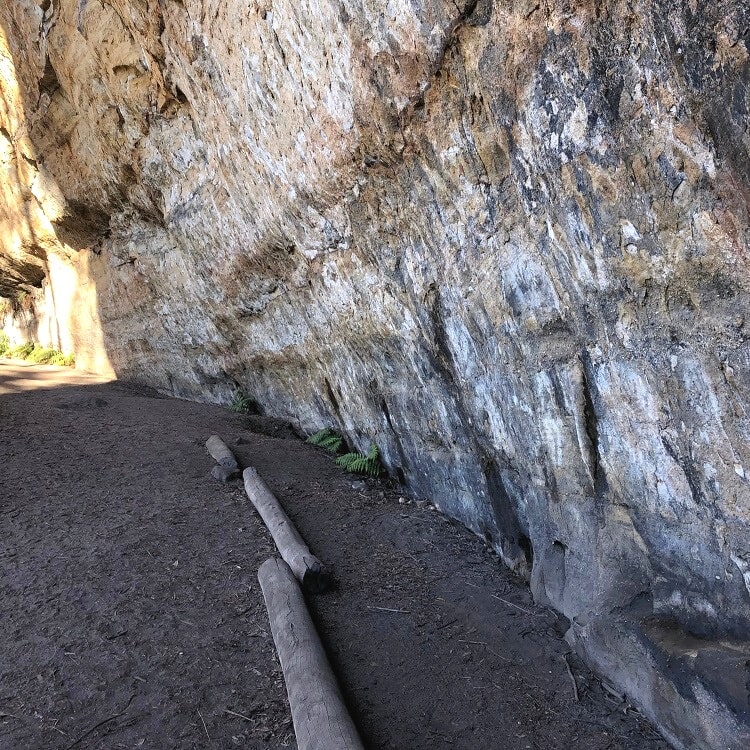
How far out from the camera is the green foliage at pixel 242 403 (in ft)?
40.9

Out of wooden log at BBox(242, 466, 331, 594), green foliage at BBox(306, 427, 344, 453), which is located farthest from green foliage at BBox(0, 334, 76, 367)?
wooden log at BBox(242, 466, 331, 594)

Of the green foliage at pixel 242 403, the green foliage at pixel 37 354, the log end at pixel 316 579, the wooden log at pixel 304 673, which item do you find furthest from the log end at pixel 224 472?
the green foliage at pixel 37 354

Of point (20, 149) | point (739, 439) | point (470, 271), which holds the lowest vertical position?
point (739, 439)

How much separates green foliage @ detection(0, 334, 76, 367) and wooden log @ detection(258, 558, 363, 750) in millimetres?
16878

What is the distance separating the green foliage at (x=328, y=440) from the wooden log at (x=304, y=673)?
4456 mm

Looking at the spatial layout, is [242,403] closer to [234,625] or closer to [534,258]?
[234,625]

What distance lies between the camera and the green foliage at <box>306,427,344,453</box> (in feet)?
31.4

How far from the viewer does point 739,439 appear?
10.2 ft

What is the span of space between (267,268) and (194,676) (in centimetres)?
600

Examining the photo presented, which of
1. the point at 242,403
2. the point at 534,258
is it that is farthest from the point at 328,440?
the point at 534,258

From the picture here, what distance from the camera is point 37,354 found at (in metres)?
20.3

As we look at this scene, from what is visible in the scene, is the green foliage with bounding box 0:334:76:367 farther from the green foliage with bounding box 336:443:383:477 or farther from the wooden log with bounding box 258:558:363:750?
the wooden log with bounding box 258:558:363:750

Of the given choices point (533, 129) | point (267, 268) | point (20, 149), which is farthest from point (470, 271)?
point (20, 149)

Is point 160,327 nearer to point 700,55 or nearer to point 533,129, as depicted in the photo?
point 533,129
